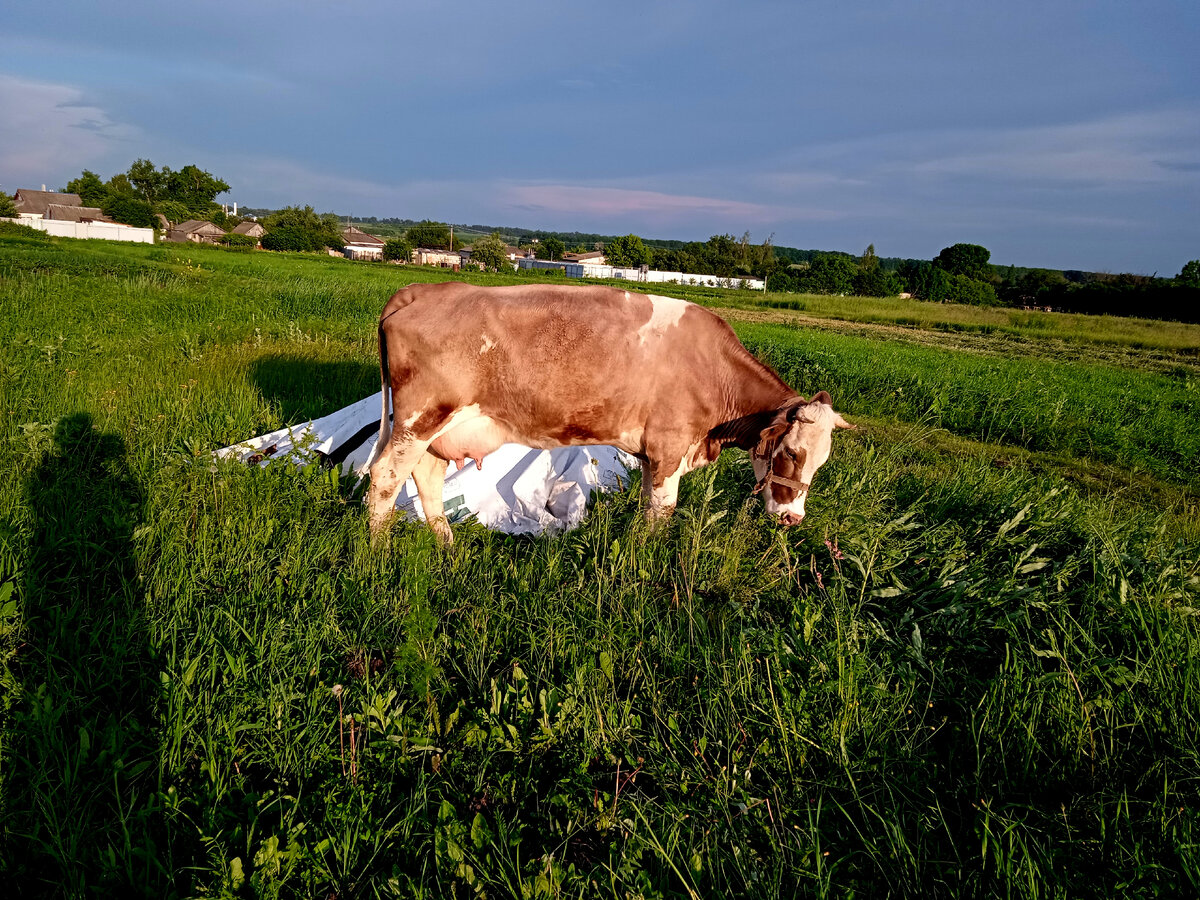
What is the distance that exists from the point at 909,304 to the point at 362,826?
207ft

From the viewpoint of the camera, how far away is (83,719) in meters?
2.80

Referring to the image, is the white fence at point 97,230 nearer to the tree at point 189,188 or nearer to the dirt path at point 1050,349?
the tree at point 189,188

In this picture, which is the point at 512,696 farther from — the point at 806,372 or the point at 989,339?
the point at 989,339

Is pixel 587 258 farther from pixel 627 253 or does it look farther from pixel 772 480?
pixel 772 480

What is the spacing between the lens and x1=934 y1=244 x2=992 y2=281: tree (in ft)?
367

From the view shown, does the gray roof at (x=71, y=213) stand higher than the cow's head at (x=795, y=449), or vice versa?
the gray roof at (x=71, y=213)

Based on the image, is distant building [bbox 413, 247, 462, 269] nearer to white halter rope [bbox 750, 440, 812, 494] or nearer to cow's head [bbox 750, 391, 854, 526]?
white halter rope [bbox 750, 440, 812, 494]

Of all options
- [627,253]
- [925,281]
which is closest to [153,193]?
[627,253]

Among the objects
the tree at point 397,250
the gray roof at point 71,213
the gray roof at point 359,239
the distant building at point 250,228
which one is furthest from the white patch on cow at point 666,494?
the gray roof at point 359,239

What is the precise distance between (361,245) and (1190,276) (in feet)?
400

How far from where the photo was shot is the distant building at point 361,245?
117875 mm

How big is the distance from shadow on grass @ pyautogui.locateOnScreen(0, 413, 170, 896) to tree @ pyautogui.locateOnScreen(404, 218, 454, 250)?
126m

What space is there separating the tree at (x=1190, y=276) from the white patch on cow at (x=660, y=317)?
249 feet

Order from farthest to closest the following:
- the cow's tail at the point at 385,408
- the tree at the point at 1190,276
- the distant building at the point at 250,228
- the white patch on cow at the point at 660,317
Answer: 1. the distant building at the point at 250,228
2. the tree at the point at 1190,276
3. the cow's tail at the point at 385,408
4. the white patch on cow at the point at 660,317
